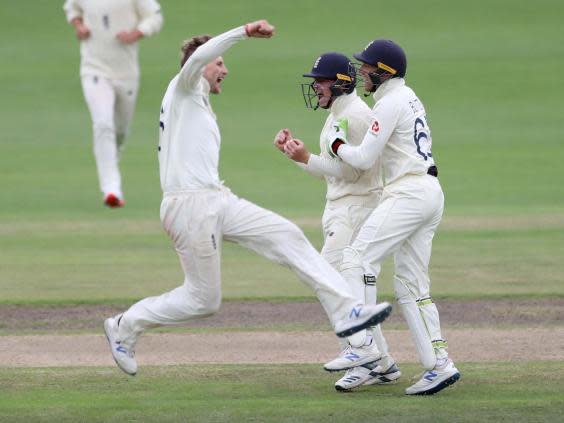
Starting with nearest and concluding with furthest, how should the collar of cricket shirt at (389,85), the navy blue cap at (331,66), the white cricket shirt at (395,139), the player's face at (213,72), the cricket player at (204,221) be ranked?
the cricket player at (204,221), the white cricket shirt at (395,139), the player's face at (213,72), the collar of cricket shirt at (389,85), the navy blue cap at (331,66)

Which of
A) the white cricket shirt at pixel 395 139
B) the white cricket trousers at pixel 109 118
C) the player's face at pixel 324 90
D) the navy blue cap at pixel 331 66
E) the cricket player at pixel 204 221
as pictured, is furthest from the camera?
the white cricket trousers at pixel 109 118

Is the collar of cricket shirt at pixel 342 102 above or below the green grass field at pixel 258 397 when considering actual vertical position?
above

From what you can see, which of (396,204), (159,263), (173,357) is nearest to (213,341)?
(173,357)

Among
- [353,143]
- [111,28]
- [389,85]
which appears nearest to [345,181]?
[353,143]

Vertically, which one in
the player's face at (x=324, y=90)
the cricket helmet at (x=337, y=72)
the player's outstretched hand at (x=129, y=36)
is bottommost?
the player's outstretched hand at (x=129, y=36)

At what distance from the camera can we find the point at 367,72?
28.1 ft

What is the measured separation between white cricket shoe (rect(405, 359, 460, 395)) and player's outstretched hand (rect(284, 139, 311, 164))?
60.8 inches

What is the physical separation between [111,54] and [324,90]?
268 inches

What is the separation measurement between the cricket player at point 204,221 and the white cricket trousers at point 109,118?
21.1ft

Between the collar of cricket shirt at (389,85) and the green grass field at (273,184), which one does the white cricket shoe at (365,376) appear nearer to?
the green grass field at (273,184)

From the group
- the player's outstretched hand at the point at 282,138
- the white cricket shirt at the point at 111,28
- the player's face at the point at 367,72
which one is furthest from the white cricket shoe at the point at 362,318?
the white cricket shirt at the point at 111,28

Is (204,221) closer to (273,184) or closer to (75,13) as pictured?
(75,13)

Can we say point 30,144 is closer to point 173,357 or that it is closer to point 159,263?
point 159,263

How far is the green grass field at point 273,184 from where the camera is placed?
8.41m
